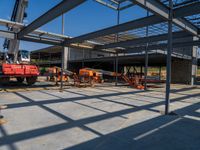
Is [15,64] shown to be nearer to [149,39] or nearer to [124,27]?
[124,27]

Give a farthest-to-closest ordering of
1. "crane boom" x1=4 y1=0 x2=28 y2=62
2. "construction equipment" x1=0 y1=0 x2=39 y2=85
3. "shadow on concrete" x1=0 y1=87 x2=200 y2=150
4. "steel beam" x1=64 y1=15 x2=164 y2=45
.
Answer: "crane boom" x1=4 y1=0 x2=28 y2=62 < "construction equipment" x1=0 y1=0 x2=39 y2=85 < "steel beam" x1=64 y1=15 x2=164 y2=45 < "shadow on concrete" x1=0 y1=87 x2=200 y2=150

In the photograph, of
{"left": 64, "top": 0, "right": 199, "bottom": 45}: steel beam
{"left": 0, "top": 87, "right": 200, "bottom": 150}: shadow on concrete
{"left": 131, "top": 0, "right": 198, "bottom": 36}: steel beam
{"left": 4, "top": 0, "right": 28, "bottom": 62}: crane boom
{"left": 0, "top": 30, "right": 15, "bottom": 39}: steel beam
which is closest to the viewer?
{"left": 0, "top": 87, "right": 200, "bottom": 150}: shadow on concrete

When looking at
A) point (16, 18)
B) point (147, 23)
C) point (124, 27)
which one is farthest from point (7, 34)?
point (147, 23)

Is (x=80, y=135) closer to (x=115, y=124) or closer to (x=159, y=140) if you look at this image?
(x=115, y=124)

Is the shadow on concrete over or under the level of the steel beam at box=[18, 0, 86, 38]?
under

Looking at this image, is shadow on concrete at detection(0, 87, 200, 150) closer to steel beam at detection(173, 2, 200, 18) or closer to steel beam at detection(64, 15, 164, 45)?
Result: steel beam at detection(173, 2, 200, 18)

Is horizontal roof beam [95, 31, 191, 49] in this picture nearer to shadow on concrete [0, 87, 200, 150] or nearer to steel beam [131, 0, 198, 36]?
steel beam [131, 0, 198, 36]

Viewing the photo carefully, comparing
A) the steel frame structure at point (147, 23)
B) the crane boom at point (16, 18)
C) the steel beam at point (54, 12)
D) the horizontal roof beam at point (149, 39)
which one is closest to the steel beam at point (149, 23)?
the steel frame structure at point (147, 23)

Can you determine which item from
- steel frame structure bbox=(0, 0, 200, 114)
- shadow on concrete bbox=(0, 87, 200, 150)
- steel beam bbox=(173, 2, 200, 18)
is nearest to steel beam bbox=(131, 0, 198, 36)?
steel frame structure bbox=(0, 0, 200, 114)

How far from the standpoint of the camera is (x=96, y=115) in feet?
20.5

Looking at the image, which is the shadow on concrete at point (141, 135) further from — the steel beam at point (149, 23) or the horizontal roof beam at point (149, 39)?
the horizontal roof beam at point (149, 39)

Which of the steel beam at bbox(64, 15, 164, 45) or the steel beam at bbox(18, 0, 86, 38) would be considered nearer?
the steel beam at bbox(18, 0, 86, 38)

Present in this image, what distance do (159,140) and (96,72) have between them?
15311 millimetres

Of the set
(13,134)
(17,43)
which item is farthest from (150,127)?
(17,43)
